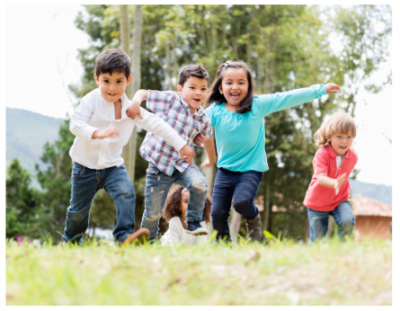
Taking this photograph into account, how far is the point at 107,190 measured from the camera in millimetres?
3822

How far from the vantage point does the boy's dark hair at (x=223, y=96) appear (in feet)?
14.1

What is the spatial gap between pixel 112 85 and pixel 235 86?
4.64 ft

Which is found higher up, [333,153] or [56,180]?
[333,153]

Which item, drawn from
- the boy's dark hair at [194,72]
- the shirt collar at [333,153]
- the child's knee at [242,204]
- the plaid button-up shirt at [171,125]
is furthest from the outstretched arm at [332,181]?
the boy's dark hair at [194,72]

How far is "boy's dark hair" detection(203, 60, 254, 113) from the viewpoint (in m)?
4.29

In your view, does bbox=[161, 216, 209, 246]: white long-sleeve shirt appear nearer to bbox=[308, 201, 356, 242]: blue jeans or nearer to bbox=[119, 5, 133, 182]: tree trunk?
bbox=[308, 201, 356, 242]: blue jeans

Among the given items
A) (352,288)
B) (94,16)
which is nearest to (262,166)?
(352,288)

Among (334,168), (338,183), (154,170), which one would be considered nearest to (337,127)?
(334,168)

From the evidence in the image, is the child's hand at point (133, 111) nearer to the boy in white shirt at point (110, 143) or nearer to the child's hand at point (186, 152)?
the boy in white shirt at point (110, 143)

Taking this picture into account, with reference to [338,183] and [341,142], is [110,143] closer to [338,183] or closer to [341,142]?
[338,183]

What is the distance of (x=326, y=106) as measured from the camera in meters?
15.9

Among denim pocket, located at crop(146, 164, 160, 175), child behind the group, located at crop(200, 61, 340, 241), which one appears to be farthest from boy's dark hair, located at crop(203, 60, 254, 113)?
denim pocket, located at crop(146, 164, 160, 175)

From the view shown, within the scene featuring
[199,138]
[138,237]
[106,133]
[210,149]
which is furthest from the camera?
[210,149]

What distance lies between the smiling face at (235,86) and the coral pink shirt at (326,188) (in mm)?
1095
